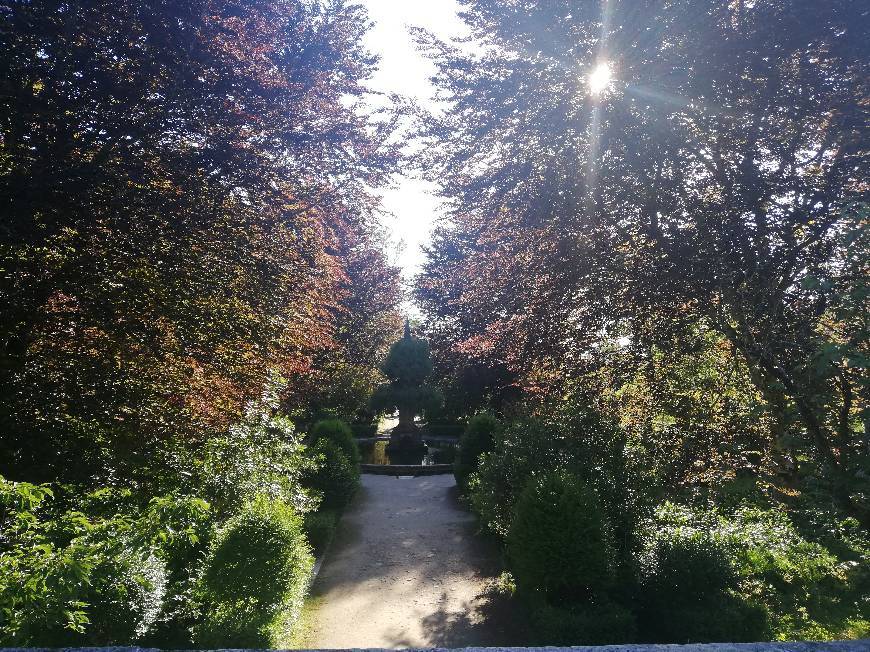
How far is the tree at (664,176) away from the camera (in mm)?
5004

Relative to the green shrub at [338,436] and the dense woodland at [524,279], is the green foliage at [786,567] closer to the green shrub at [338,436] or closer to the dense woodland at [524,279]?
the dense woodland at [524,279]

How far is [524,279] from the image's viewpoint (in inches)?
264

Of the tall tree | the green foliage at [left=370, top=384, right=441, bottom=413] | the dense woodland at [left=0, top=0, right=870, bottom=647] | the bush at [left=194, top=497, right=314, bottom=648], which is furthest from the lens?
the green foliage at [left=370, top=384, right=441, bottom=413]

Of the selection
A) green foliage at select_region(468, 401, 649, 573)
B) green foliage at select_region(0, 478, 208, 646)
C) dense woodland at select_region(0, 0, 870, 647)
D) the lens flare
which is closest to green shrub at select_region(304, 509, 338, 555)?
dense woodland at select_region(0, 0, 870, 647)

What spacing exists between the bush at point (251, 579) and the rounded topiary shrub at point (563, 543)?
2.55 metres

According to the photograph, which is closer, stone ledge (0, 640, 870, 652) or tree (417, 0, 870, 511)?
stone ledge (0, 640, 870, 652)

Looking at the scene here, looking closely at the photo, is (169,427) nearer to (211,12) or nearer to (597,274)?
(211,12)

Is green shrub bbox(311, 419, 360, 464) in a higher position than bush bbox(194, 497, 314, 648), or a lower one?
higher

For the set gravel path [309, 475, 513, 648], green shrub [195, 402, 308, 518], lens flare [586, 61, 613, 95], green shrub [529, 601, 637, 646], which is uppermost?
lens flare [586, 61, 613, 95]

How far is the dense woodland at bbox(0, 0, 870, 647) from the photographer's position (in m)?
4.60

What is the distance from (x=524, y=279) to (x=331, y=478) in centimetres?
673

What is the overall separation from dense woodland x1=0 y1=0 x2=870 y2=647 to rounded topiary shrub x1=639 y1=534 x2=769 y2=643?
28 millimetres

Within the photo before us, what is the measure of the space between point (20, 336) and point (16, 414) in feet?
2.47

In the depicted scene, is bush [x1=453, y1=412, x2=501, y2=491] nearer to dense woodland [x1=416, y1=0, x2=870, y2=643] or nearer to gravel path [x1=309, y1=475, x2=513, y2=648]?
gravel path [x1=309, y1=475, x2=513, y2=648]
